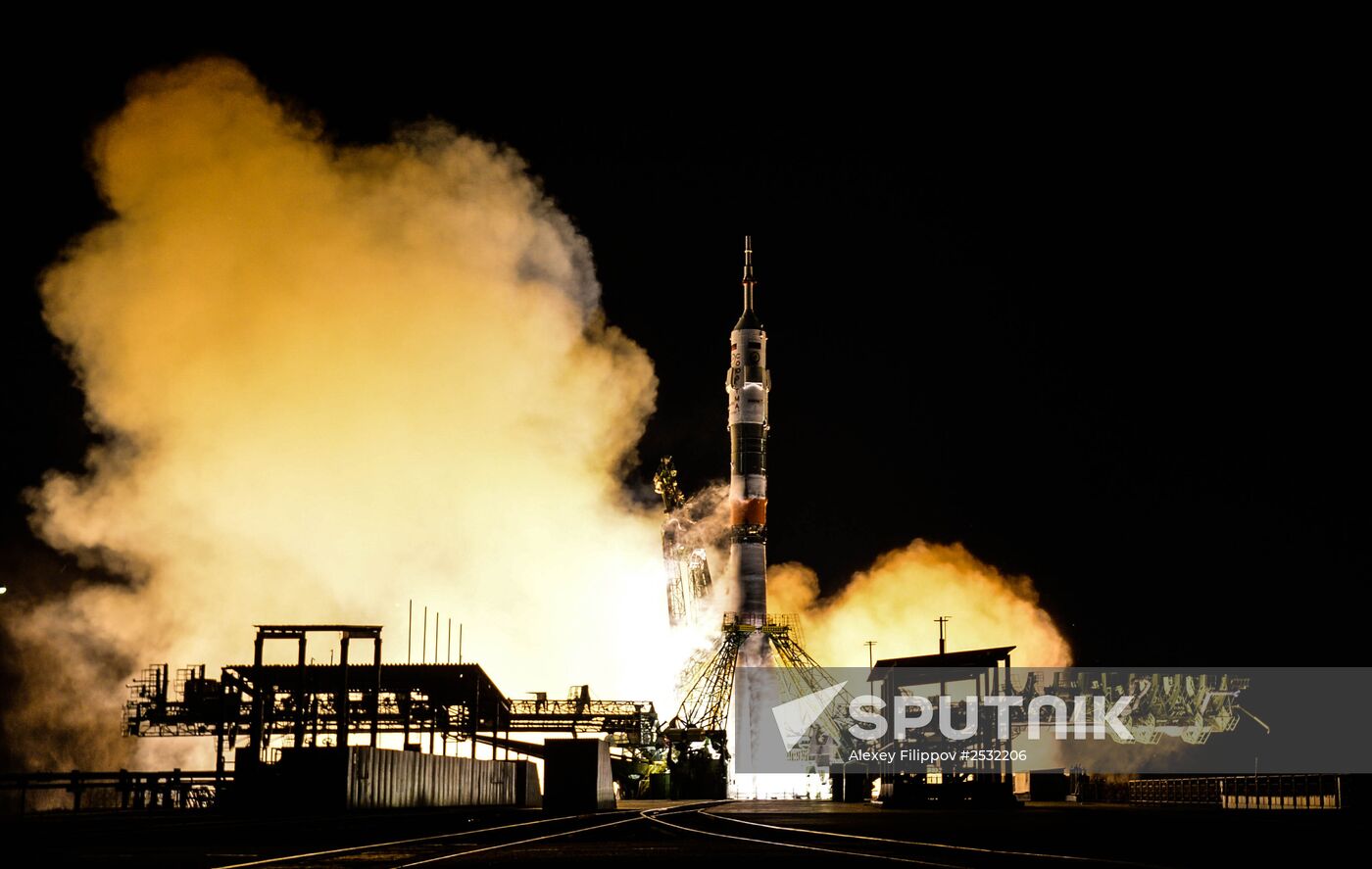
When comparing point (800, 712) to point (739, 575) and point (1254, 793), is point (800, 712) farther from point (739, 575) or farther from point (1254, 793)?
point (1254, 793)

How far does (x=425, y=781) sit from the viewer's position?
56188 mm

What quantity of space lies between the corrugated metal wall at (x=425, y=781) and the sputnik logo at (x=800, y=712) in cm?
5246

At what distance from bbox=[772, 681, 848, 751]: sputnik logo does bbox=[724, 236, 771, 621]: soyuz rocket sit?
786 cm

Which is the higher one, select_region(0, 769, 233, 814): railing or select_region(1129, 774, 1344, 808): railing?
select_region(1129, 774, 1344, 808): railing

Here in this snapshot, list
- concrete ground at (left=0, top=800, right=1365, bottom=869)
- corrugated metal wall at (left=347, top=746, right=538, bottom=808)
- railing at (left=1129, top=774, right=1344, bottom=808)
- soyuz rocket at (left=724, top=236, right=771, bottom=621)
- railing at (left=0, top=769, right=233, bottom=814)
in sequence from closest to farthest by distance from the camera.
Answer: concrete ground at (left=0, top=800, right=1365, bottom=869) → corrugated metal wall at (left=347, top=746, right=538, bottom=808) → railing at (left=1129, top=774, right=1344, bottom=808) → railing at (left=0, top=769, right=233, bottom=814) → soyuz rocket at (left=724, top=236, right=771, bottom=621)

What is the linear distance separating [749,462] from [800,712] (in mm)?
21581

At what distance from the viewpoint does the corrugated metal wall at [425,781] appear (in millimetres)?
48156

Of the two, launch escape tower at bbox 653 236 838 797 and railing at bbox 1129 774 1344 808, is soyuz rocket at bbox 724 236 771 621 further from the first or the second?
railing at bbox 1129 774 1344 808

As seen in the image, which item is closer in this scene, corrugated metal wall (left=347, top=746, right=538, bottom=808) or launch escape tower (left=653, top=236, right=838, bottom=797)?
corrugated metal wall (left=347, top=746, right=538, bottom=808)

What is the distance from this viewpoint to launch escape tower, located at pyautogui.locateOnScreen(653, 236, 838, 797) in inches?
4806

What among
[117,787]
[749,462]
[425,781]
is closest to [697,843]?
[425,781]

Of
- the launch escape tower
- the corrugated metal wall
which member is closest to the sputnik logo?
the launch escape tower

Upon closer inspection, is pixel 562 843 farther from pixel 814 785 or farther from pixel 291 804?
pixel 814 785

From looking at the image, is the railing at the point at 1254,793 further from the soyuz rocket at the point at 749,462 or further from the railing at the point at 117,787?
the soyuz rocket at the point at 749,462
